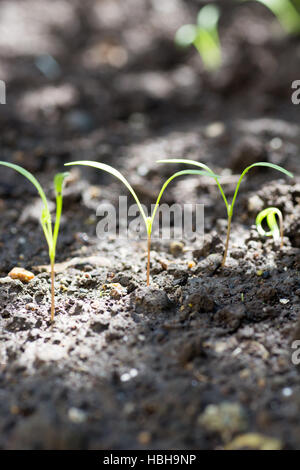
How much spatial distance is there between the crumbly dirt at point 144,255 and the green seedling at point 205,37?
86 millimetres

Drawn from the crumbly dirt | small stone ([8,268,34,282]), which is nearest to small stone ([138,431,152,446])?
the crumbly dirt

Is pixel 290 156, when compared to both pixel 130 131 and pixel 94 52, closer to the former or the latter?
pixel 130 131

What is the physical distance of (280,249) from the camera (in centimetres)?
167

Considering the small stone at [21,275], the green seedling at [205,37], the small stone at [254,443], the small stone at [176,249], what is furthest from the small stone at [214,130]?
the small stone at [254,443]

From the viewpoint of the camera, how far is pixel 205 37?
109 inches

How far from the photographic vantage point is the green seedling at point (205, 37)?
270 cm

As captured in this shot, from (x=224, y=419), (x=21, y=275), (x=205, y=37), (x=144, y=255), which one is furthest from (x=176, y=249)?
(x=205, y=37)

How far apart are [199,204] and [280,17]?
1872 millimetres

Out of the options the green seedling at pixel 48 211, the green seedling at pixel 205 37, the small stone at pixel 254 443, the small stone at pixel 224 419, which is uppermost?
the green seedling at pixel 205 37

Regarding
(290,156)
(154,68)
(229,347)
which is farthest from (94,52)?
(229,347)

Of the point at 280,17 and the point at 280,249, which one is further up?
the point at 280,17

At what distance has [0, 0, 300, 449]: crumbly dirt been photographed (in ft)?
3.64

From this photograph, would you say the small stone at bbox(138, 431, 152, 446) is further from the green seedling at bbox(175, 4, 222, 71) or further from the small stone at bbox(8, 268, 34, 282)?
the green seedling at bbox(175, 4, 222, 71)

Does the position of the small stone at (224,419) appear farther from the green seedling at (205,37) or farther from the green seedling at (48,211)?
the green seedling at (205,37)
